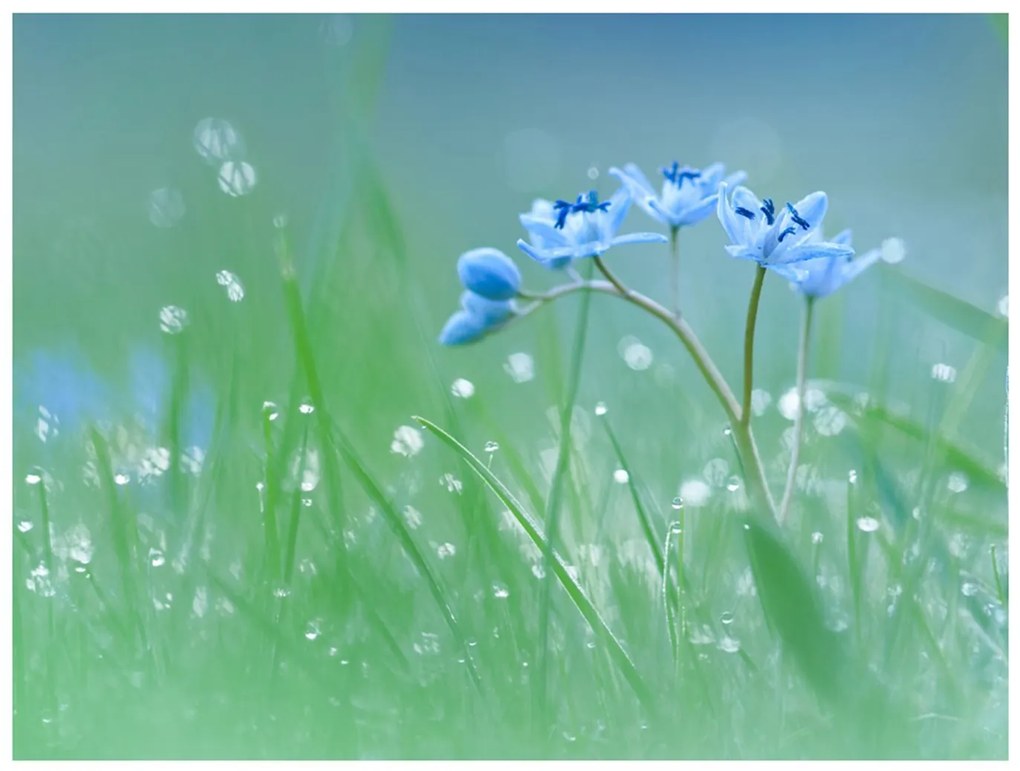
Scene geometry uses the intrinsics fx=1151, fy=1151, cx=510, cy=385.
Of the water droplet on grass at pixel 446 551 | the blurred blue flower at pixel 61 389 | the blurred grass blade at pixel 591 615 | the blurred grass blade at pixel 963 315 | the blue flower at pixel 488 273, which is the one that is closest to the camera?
the blurred grass blade at pixel 591 615

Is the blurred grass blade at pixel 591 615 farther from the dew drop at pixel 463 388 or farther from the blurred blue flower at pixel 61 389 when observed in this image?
the blurred blue flower at pixel 61 389

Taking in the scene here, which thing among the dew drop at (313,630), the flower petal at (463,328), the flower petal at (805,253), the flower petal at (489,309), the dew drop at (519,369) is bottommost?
the dew drop at (313,630)

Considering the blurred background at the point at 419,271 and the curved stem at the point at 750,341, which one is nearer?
the curved stem at the point at 750,341

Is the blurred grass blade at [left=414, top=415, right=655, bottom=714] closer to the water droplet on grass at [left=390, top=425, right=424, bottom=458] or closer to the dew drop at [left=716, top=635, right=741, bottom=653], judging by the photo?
the dew drop at [left=716, top=635, right=741, bottom=653]

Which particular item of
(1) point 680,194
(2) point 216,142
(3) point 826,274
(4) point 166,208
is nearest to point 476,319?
(1) point 680,194

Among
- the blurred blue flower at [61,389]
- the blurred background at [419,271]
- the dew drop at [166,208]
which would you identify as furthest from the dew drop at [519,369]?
the dew drop at [166,208]
